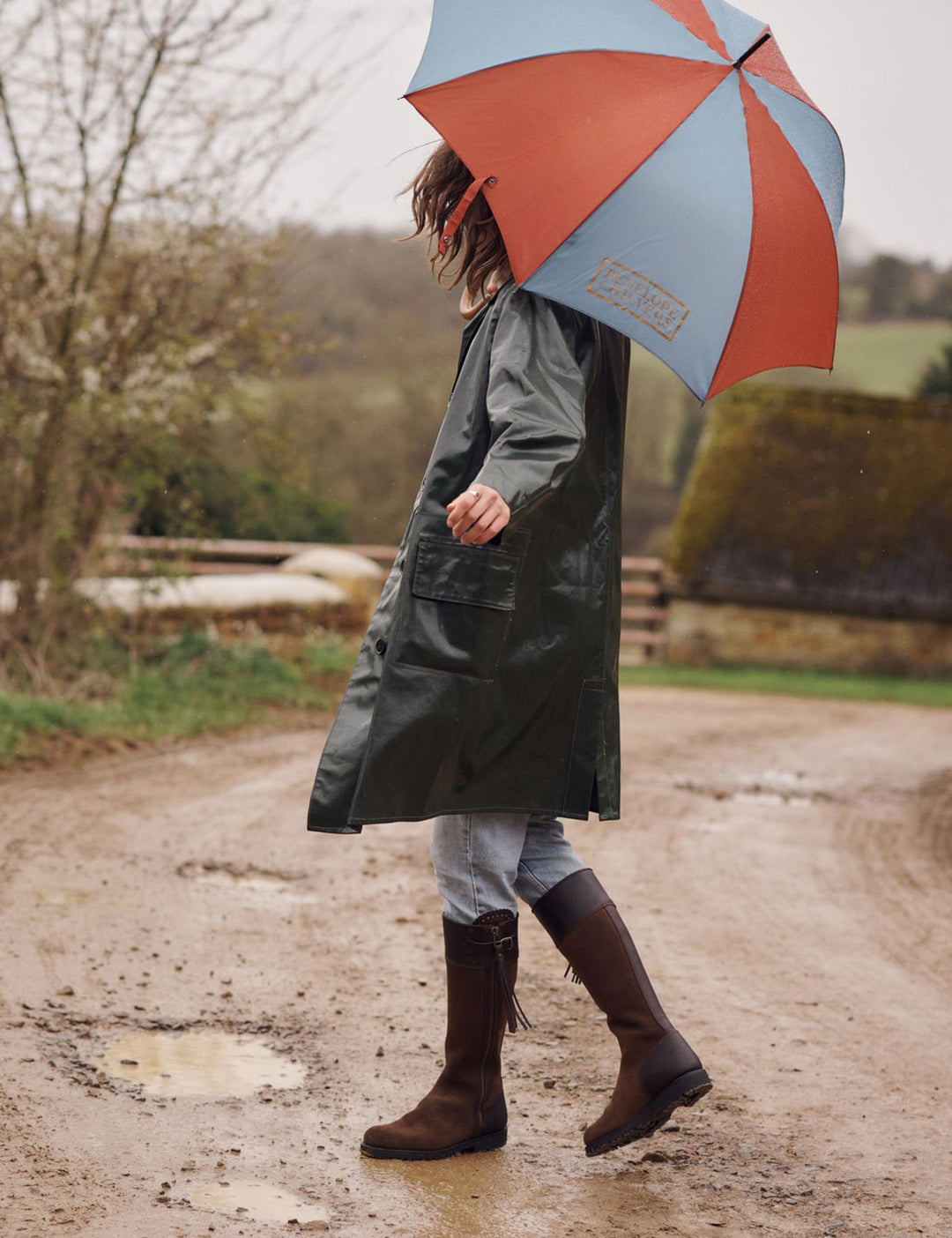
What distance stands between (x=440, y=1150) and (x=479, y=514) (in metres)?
1.28

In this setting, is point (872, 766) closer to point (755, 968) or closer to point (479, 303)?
point (755, 968)

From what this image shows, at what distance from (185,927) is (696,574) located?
15.5m

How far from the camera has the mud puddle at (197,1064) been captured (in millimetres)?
3004

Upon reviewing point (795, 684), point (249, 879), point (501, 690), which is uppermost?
point (501, 690)

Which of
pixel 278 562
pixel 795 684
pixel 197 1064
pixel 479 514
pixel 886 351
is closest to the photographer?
pixel 479 514

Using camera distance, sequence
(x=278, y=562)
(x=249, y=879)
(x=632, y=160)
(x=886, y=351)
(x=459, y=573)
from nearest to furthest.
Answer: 1. (x=459, y=573)
2. (x=632, y=160)
3. (x=249, y=879)
4. (x=278, y=562)
5. (x=886, y=351)

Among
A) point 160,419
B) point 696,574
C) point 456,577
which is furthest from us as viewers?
point 696,574

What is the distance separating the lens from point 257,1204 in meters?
2.44

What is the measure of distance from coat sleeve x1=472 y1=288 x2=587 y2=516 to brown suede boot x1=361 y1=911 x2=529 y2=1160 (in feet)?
2.89

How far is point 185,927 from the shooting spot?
14.0 ft

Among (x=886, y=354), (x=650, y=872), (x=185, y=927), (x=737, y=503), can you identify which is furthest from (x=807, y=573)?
(x=886, y=354)

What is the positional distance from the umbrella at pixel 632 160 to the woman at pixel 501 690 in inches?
5.3

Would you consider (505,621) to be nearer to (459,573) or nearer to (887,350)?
(459,573)

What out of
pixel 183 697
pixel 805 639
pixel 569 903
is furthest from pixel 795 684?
pixel 569 903
